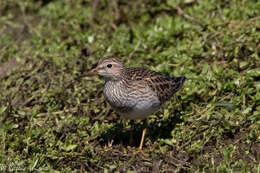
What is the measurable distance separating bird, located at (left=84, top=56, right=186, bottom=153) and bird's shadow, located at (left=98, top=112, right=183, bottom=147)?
11.8 inches

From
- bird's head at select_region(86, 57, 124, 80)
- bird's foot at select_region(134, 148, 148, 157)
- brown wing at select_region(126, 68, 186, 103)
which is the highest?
bird's head at select_region(86, 57, 124, 80)

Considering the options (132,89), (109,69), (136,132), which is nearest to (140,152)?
(136,132)

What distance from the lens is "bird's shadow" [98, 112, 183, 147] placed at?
22.7 ft

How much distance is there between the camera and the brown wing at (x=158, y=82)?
259 inches

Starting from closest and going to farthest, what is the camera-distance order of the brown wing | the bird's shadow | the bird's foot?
the bird's foot → the brown wing → the bird's shadow

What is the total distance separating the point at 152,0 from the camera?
10.1 metres

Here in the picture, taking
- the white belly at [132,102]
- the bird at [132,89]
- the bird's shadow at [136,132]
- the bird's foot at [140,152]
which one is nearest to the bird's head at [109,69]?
the bird at [132,89]

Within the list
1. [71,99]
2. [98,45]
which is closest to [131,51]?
[98,45]

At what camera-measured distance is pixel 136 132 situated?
23.4ft

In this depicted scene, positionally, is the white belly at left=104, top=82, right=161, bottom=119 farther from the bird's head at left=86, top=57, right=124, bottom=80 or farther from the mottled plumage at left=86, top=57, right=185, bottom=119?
the bird's head at left=86, top=57, right=124, bottom=80

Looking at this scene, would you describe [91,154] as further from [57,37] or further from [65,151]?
[57,37]

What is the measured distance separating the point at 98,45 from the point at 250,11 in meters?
3.09

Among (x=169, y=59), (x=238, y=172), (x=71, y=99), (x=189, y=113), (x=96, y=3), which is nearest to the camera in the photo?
(x=238, y=172)

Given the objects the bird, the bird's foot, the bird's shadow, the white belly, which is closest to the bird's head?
the bird
